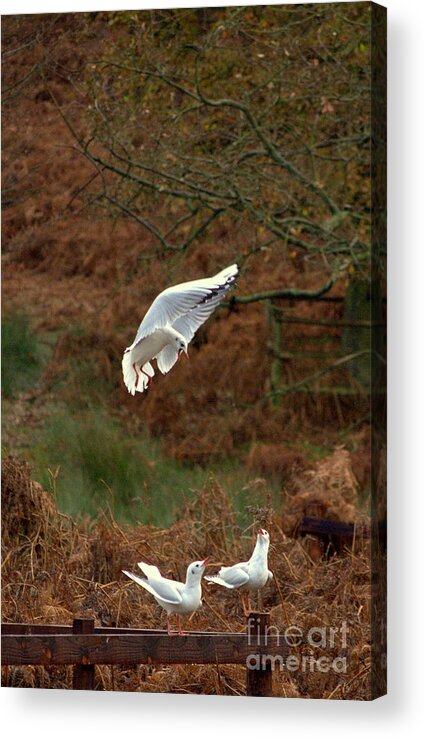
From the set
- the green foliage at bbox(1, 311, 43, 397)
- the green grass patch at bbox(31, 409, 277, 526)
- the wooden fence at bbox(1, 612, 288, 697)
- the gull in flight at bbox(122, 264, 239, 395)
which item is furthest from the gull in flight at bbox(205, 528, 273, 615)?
the green foliage at bbox(1, 311, 43, 397)

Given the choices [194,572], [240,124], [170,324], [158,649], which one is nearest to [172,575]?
[194,572]

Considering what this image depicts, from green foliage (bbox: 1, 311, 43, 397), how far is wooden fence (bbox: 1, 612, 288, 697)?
981 mm

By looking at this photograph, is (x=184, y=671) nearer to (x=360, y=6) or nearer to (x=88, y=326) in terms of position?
(x=88, y=326)

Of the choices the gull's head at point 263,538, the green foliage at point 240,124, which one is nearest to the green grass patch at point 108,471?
the gull's head at point 263,538

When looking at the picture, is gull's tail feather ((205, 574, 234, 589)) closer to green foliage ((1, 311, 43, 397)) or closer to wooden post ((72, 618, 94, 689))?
wooden post ((72, 618, 94, 689))

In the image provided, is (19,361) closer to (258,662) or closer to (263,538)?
(263,538)

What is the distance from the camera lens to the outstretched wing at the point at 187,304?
781 centimetres

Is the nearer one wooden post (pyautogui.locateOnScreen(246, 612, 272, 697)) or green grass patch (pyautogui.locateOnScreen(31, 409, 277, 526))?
wooden post (pyautogui.locateOnScreen(246, 612, 272, 697))

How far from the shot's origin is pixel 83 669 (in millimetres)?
7789

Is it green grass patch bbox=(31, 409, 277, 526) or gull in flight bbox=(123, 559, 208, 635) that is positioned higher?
green grass patch bbox=(31, 409, 277, 526)

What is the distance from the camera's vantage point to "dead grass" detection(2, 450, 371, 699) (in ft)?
24.9

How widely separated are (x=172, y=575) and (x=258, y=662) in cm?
51

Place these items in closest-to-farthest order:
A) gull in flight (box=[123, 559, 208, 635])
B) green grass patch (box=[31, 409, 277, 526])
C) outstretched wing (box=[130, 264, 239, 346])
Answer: gull in flight (box=[123, 559, 208, 635]) < outstretched wing (box=[130, 264, 239, 346]) < green grass patch (box=[31, 409, 277, 526])

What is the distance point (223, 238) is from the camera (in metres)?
7.99
